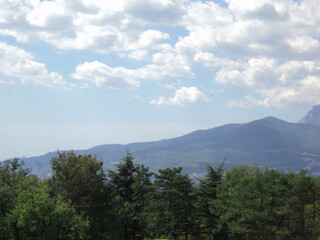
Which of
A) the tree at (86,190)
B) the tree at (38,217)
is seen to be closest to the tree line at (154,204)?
the tree at (38,217)

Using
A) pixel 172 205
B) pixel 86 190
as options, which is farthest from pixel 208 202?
pixel 86 190

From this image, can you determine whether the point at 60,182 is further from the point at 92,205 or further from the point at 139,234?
the point at 139,234

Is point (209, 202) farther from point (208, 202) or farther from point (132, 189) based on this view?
point (132, 189)

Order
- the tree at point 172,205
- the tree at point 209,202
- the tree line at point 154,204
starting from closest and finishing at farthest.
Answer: the tree line at point 154,204, the tree at point 172,205, the tree at point 209,202

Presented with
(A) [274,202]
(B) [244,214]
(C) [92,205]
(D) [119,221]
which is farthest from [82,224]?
(A) [274,202]

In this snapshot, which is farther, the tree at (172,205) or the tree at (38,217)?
the tree at (172,205)

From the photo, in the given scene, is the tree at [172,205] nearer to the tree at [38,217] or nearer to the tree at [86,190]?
the tree at [86,190]

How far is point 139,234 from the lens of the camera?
197 ft

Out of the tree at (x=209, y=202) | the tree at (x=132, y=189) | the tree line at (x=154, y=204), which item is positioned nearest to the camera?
the tree line at (x=154, y=204)

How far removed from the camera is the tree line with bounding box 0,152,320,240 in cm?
3941

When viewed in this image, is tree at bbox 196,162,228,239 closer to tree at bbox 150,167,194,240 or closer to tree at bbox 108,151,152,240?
tree at bbox 150,167,194,240

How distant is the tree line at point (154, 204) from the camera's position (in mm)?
→ 39406

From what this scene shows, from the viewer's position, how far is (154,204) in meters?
51.0

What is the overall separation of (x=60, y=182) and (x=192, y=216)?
2134cm
